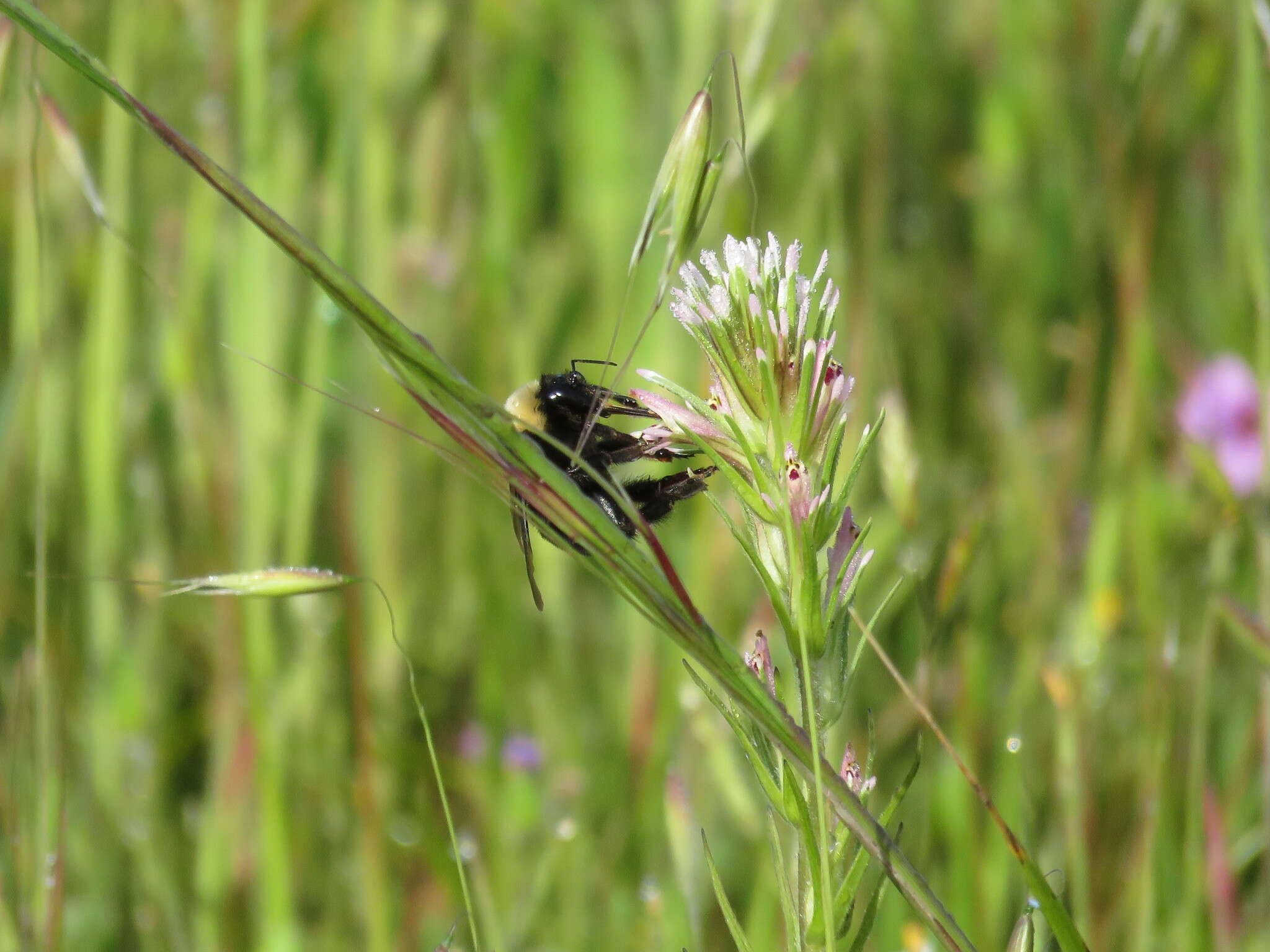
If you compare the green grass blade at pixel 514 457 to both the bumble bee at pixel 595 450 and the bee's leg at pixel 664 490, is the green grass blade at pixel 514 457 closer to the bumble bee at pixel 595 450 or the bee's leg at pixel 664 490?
the bumble bee at pixel 595 450

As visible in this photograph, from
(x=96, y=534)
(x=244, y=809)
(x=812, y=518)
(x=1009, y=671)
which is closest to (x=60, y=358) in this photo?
(x=96, y=534)

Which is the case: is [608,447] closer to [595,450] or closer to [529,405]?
[595,450]

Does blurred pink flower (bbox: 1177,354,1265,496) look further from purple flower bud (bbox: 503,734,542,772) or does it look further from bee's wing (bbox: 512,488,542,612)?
bee's wing (bbox: 512,488,542,612)

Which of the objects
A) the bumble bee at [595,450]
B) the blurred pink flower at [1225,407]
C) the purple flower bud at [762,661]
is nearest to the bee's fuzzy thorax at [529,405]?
the bumble bee at [595,450]

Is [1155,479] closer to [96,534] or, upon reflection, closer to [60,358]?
[96,534]

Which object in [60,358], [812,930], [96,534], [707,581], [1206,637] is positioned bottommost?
[812,930]

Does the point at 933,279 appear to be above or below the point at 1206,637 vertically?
above

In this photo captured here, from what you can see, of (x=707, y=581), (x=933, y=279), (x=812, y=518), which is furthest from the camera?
(x=933, y=279)
